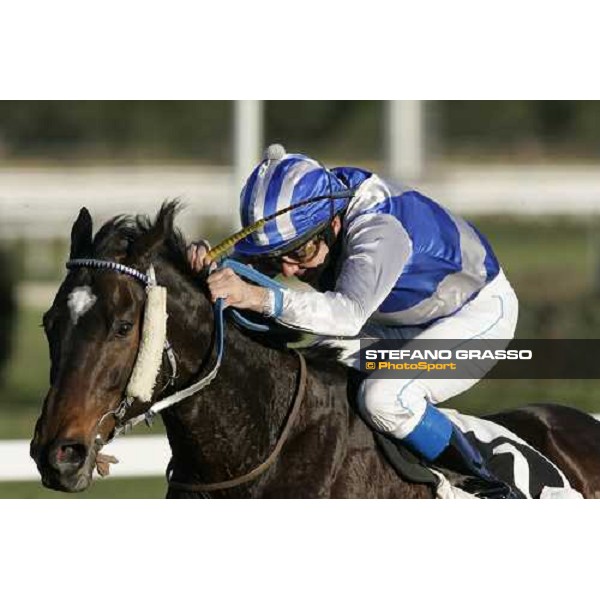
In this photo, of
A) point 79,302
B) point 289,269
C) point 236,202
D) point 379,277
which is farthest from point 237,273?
point 236,202

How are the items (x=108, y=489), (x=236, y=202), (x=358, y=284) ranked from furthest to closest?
1. (x=236, y=202)
2. (x=108, y=489)
3. (x=358, y=284)

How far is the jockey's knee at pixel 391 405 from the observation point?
3.27 meters

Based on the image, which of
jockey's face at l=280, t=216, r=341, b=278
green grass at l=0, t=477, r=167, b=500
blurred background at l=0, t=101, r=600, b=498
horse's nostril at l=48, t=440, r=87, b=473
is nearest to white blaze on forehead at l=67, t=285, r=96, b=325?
horse's nostril at l=48, t=440, r=87, b=473

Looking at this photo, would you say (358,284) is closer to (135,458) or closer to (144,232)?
(144,232)

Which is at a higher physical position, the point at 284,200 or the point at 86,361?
the point at 284,200

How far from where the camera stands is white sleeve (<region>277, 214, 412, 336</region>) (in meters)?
3.13

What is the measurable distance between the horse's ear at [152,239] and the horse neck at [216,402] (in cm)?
7

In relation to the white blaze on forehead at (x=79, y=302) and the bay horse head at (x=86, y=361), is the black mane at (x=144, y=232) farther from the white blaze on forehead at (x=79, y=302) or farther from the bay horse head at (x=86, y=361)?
the white blaze on forehead at (x=79, y=302)

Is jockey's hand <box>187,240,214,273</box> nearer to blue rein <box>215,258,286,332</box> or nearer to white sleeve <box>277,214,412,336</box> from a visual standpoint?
blue rein <box>215,258,286,332</box>

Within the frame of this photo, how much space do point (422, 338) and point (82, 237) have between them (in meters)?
0.99

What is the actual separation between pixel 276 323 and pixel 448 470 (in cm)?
64

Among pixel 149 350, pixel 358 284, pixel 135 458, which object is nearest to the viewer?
pixel 149 350

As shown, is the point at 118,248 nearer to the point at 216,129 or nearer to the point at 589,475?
the point at 589,475

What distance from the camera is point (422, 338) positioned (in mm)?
3516
